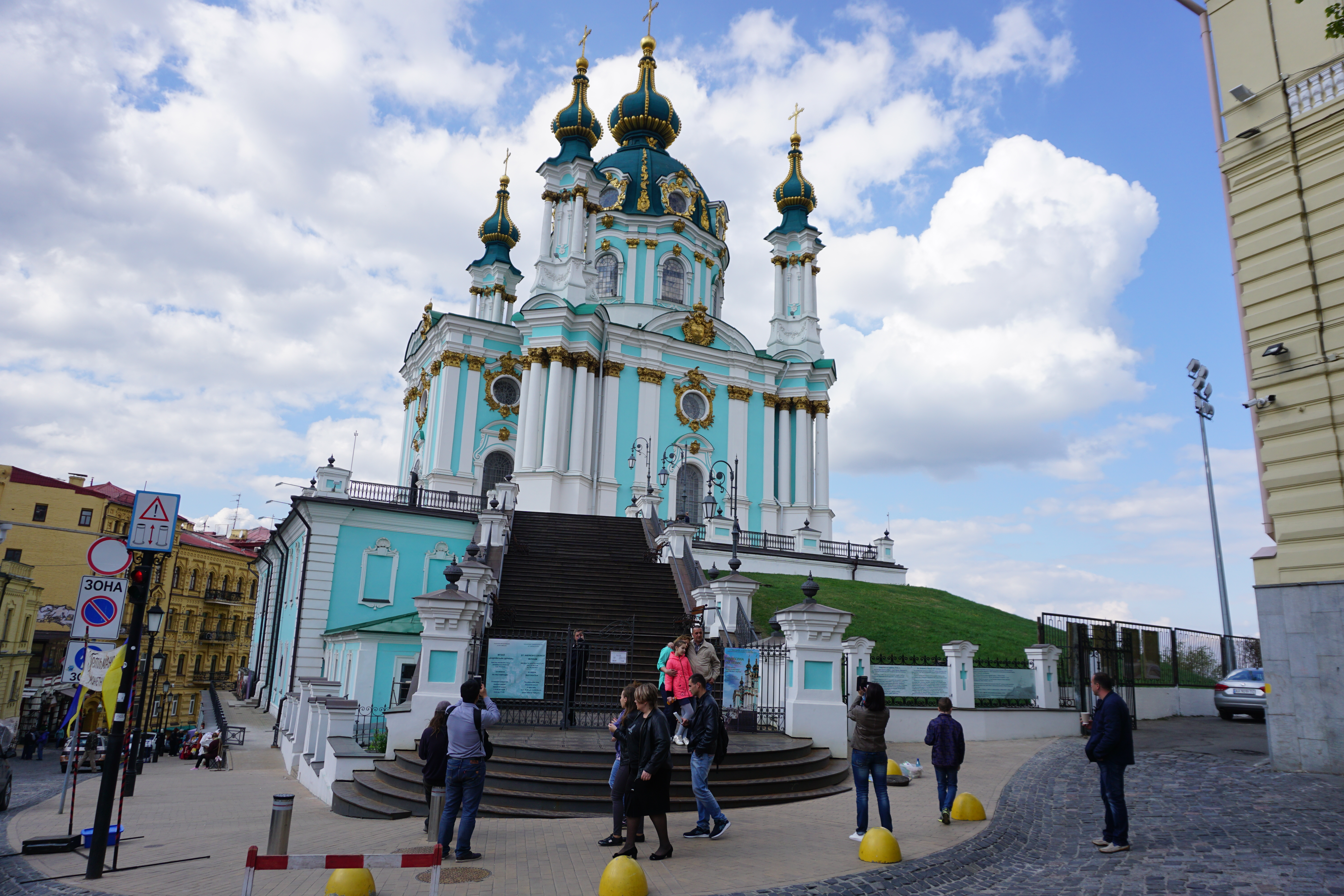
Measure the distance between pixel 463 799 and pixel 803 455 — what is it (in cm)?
3487

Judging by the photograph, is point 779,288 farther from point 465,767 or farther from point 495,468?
point 465,767

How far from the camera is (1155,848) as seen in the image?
25.8 ft

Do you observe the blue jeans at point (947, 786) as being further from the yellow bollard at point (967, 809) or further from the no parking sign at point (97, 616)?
the no parking sign at point (97, 616)

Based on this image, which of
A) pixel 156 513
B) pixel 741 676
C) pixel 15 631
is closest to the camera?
pixel 156 513

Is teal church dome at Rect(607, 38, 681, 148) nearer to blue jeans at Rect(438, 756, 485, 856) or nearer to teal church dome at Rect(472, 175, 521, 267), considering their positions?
teal church dome at Rect(472, 175, 521, 267)

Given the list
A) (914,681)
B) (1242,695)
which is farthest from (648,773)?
(1242,695)

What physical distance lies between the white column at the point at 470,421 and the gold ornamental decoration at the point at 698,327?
934 cm

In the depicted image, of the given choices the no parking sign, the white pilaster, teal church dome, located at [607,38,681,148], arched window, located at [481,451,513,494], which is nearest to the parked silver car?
the no parking sign

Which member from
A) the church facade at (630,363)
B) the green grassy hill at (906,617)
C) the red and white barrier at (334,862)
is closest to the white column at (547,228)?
the church facade at (630,363)

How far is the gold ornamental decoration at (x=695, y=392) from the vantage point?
39.5 m

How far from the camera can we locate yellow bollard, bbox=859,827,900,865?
300 inches

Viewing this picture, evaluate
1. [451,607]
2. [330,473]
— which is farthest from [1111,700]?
[330,473]

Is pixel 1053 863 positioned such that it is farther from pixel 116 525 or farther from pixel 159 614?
pixel 116 525

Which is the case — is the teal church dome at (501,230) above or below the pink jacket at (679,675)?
above
